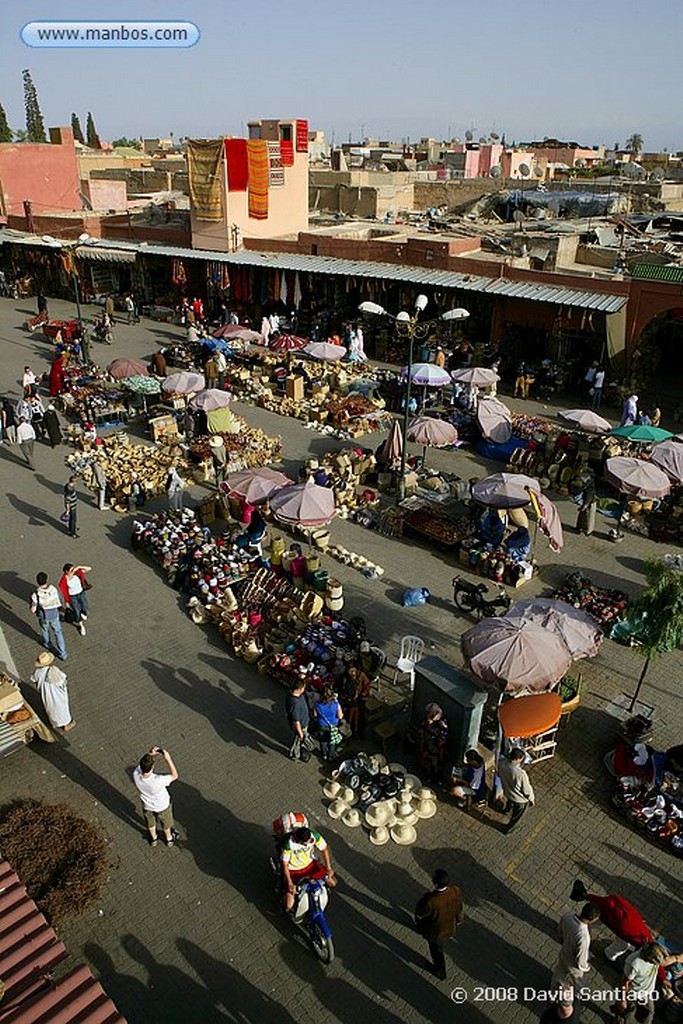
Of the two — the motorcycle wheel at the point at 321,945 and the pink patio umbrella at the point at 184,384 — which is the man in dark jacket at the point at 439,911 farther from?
the pink patio umbrella at the point at 184,384

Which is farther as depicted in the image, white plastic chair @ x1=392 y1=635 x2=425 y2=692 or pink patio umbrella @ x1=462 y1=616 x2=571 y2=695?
white plastic chair @ x1=392 y1=635 x2=425 y2=692

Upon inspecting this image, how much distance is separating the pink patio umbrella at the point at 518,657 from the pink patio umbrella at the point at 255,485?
5.83 metres

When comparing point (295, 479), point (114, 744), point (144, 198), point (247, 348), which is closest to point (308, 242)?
point (247, 348)

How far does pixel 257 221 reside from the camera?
106 ft

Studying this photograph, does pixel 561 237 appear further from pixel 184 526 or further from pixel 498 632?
pixel 498 632

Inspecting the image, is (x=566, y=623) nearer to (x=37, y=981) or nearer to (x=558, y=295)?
(x=37, y=981)

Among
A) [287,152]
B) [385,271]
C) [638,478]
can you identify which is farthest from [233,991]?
[287,152]

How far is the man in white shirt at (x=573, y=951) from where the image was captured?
21.2 ft

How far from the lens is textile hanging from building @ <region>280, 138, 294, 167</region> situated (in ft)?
105

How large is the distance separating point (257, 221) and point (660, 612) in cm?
2819

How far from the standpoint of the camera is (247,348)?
1053 inches

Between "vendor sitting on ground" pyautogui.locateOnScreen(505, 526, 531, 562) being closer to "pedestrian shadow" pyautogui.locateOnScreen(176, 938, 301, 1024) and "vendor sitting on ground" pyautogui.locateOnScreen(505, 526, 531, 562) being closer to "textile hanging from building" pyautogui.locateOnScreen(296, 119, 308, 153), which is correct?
"pedestrian shadow" pyautogui.locateOnScreen(176, 938, 301, 1024)

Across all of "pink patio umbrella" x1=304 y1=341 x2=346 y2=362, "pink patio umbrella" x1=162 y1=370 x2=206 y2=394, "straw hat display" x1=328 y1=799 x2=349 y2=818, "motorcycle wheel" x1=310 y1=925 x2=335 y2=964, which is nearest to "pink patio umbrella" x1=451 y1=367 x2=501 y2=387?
"pink patio umbrella" x1=304 y1=341 x2=346 y2=362

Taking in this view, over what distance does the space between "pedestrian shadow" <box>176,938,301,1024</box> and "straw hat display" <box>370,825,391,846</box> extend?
6.43 feet
